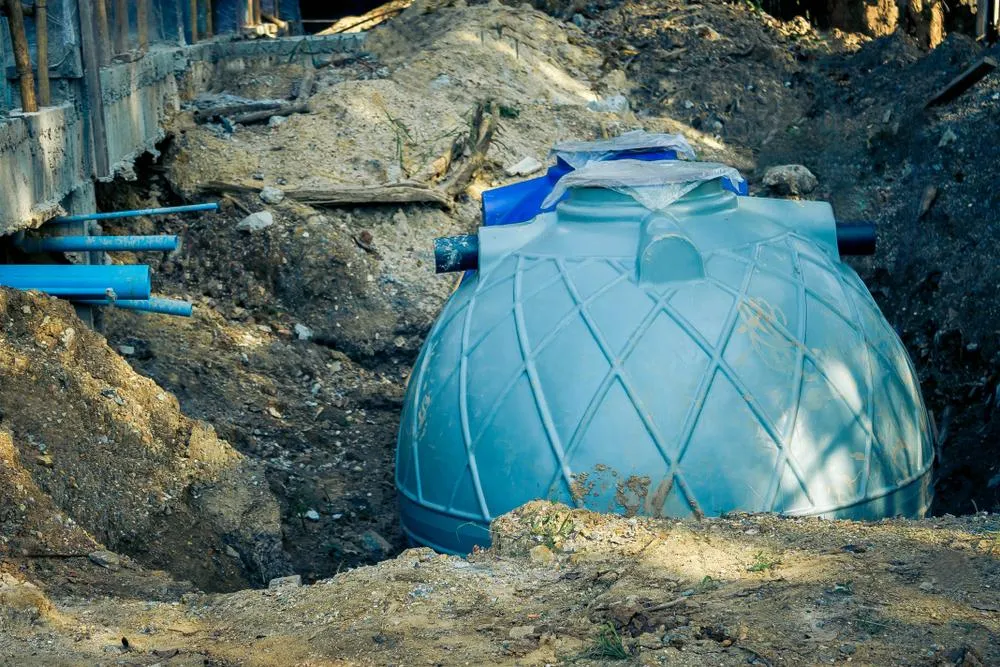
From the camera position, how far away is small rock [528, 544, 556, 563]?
3.99 metres

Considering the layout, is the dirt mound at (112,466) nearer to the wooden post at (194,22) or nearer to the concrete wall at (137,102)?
the concrete wall at (137,102)

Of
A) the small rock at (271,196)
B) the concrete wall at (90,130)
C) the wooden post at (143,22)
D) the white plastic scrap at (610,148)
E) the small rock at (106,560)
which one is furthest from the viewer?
the small rock at (271,196)

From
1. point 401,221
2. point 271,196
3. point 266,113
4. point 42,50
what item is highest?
point 42,50

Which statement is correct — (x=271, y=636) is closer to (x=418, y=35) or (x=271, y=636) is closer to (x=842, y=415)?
(x=842, y=415)

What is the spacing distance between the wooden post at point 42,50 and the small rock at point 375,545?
133 inches

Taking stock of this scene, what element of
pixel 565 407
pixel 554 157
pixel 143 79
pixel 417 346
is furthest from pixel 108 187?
pixel 565 407

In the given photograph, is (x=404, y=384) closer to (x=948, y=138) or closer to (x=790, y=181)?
(x=790, y=181)

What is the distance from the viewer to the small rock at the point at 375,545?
6.47 metres

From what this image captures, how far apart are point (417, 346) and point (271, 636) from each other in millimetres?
5945

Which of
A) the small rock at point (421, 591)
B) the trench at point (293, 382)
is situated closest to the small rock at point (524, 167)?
the trench at point (293, 382)

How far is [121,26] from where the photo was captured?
9602mm

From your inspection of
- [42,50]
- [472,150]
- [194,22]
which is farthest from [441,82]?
[42,50]

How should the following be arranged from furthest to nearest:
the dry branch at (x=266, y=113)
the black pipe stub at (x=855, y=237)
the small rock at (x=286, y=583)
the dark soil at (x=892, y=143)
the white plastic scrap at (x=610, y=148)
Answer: the dry branch at (x=266, y=113)
the dark soil at (x=892, y=143)
the white plastic scrap at (x=610, y=148)
the black pipe stub at (x=855, y=237)
the small rock at (x=286, y=583)

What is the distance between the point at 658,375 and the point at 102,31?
5706 millimetres
